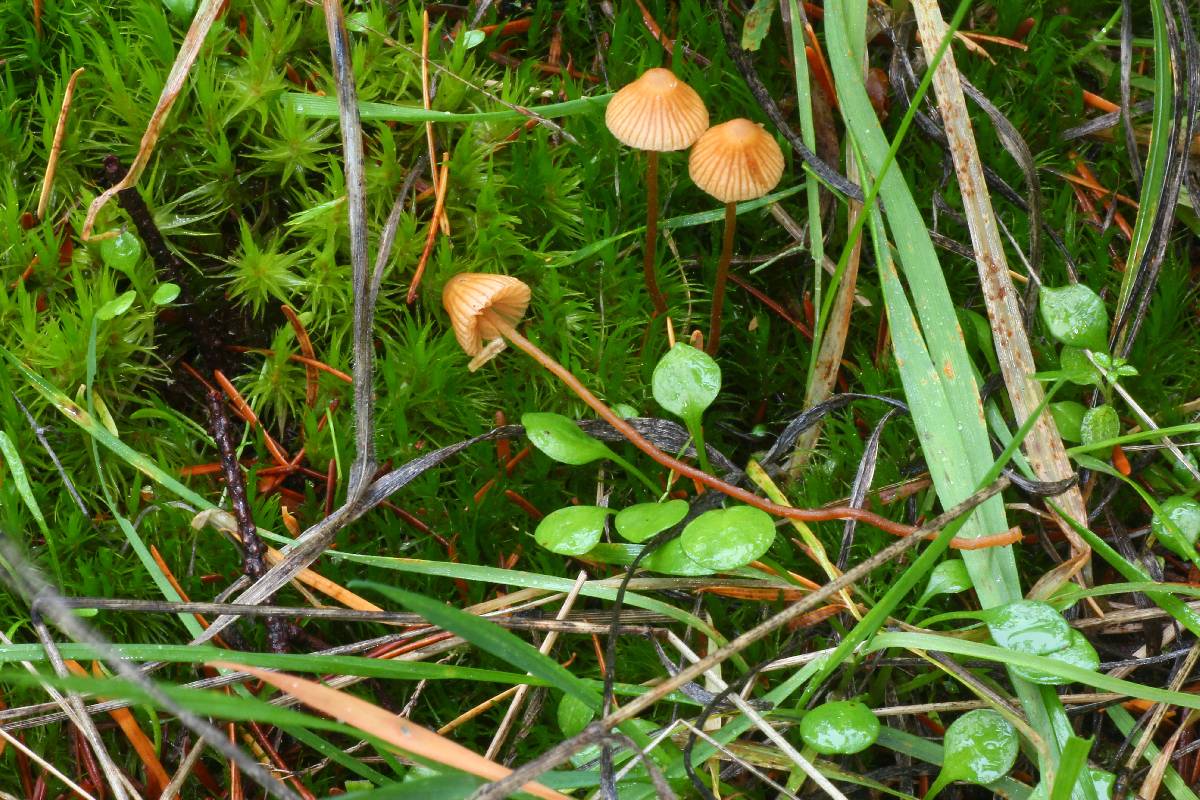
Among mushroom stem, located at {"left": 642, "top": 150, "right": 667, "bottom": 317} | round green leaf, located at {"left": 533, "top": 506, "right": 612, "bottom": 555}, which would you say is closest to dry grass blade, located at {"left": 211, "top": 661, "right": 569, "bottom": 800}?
round green leaf, located at {"left": 533, "top": 506, "right": 612, "bottom": 555}

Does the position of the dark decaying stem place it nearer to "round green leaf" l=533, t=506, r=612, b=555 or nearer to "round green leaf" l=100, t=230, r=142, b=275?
"round green leaf" l=100, t=230, r=142, b=275

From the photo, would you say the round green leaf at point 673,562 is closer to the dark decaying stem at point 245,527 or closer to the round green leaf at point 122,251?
the dark decaying stem at point 245,527

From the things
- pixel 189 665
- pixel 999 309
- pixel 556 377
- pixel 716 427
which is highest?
pixel 999 309

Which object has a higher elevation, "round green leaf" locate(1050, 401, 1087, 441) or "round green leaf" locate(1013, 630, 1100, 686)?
"round green leaf" locate(1050, 401, 1087, 441)

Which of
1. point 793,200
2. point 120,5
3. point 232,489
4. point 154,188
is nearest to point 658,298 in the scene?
point 793,200

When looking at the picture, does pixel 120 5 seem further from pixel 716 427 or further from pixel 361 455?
pixel 716 427

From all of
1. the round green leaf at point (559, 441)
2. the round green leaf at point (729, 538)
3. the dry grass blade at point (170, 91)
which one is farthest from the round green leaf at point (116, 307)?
the round green leaf at point (729, 538)
